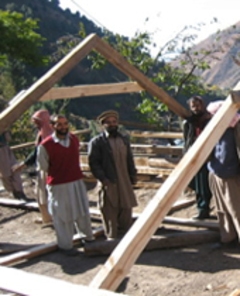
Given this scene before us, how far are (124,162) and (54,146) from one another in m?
0.81

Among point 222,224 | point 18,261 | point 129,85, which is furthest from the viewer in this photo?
point 129,85

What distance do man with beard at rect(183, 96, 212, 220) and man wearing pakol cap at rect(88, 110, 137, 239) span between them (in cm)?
88

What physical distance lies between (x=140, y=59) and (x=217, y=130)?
32.0 ft

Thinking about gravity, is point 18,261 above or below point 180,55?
below

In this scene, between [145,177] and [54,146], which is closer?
[54,146]

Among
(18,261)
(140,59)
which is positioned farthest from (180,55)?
(18,261)

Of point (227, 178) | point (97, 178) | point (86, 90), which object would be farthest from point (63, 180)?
point (227, 178)

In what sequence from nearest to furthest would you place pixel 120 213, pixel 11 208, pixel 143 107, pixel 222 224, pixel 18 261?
pixel 222 224 < pixel 18 261 < pixel 120 213 < pixel 11 208 < pixel 143 107

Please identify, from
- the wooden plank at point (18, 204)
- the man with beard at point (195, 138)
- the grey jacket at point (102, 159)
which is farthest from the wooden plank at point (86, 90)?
the wooden plank at point (18, 204)

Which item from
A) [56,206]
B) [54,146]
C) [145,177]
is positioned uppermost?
[54,146]

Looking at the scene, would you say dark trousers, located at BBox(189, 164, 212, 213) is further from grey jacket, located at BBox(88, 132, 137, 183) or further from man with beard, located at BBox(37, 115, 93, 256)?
man with beard, located at BBox(37, 115, 93, 256)

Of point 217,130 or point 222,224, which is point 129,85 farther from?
point 217,130

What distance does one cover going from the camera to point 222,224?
5008 mm

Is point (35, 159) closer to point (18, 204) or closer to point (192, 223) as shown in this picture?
point (18, 204)
